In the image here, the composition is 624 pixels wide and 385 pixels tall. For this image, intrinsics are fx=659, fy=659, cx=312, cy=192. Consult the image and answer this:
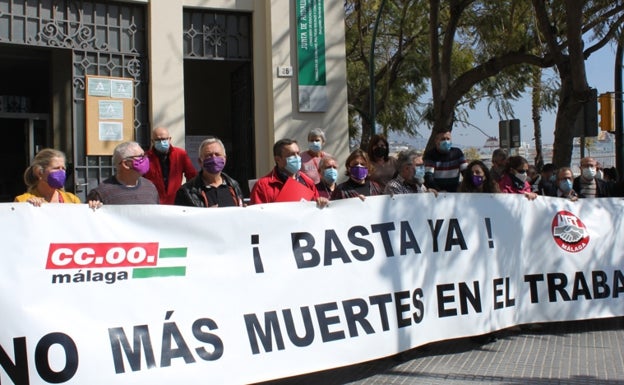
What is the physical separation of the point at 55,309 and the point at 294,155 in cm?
233

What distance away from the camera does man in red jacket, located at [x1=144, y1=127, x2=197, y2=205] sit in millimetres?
6181

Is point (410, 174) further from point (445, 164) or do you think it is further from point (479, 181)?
point (445, 164)

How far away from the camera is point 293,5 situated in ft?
33.1

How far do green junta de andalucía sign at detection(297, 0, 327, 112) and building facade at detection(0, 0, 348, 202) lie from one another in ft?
0.06

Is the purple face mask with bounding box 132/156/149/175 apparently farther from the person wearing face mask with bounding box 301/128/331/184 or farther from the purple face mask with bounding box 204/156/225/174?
the person wearing face mask with bounding box 301/128/331/184

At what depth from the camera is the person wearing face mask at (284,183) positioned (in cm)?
541

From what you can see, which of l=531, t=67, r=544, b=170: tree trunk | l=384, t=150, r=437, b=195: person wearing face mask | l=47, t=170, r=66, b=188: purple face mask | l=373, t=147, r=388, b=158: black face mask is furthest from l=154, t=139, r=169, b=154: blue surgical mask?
l=531, t=67, r=544, b=170: tree trunk

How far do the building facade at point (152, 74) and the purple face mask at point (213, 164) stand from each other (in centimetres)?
467

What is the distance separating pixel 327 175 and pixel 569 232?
95.3 inches

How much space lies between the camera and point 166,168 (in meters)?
6.25

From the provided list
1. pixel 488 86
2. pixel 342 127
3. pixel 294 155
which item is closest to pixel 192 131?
pixel 342 127

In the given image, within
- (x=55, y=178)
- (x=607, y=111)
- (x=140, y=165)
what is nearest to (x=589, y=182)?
(x=140, y=165)

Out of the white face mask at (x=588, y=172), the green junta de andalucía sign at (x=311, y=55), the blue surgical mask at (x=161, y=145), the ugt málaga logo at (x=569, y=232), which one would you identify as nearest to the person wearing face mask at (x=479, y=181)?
the ugt málaga logo at (x=569, y=232)

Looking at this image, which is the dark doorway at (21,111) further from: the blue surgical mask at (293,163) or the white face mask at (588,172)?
the white face mask at (588,172)
